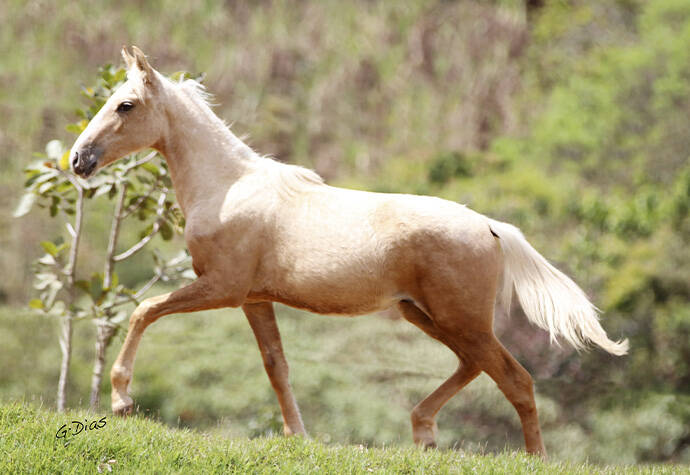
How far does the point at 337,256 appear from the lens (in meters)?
5.25

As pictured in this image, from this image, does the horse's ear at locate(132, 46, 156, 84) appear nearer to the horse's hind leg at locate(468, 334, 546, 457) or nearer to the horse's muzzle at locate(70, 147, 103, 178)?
the horse's muzzle at locate(70, 147, 103, 178)

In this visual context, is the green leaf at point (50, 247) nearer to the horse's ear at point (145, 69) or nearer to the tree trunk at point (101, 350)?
the tree trunk at point (101, 350)

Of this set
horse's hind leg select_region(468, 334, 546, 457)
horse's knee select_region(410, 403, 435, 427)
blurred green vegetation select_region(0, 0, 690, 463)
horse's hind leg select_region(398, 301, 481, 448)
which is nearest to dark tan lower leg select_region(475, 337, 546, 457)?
horse's hind leg select_region(468, 334, 546, 457)

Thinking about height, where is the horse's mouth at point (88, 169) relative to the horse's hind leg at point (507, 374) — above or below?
above

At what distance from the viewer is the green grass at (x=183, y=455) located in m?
4.41

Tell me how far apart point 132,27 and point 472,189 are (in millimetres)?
9483

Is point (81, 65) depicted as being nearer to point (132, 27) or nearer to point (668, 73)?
point (132, 27)

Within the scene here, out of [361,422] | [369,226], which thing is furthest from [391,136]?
[369,226]

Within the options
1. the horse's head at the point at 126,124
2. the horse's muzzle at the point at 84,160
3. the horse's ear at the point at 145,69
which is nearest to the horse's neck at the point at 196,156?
the horse's head at the point at 126,124

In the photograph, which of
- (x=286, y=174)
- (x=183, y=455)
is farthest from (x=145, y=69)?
(x=183, y=455)
